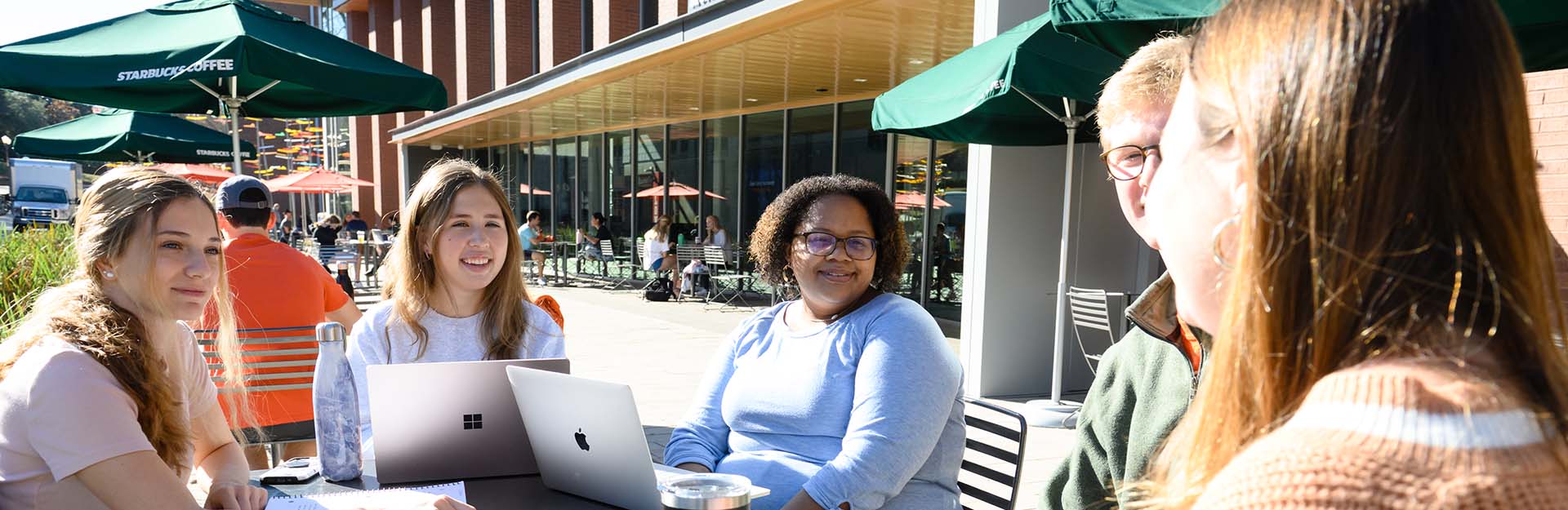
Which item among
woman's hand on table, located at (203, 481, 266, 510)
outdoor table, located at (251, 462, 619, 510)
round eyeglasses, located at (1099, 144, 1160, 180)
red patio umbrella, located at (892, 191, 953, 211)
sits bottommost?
outdoor table, located at (251, 462, 619, 510)

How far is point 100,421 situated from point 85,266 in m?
0.45

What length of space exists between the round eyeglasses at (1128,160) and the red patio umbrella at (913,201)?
383 inches

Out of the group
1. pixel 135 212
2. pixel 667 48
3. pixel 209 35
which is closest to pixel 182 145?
pixel 667 48

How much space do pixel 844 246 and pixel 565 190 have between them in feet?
64.6

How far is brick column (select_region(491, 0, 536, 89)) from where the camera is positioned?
20984mm

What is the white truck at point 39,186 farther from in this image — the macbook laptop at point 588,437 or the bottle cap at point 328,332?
the macbook laptop at point 588,437

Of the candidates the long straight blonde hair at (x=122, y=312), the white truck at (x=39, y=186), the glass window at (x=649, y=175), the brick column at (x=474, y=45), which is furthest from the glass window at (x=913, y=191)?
the white truck at (x=39, y=186)

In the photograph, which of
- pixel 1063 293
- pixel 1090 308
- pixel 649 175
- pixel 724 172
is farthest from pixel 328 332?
pixel 649 175

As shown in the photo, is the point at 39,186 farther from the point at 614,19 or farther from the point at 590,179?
the point at 614,19

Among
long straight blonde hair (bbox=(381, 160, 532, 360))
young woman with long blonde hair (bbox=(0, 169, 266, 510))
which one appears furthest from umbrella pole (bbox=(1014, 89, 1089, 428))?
young woman with long blonde hair (bbox=(0, 169, 266, 510))

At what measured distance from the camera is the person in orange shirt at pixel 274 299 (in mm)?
3615

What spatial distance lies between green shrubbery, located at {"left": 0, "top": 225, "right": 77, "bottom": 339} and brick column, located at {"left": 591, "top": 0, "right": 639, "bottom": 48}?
11357 mm

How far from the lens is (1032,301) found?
668 centimetres

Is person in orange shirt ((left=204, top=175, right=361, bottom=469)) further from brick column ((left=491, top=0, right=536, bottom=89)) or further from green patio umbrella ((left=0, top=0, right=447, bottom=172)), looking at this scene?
brick column ((left=491, top=0, right=536, bottom=89))
